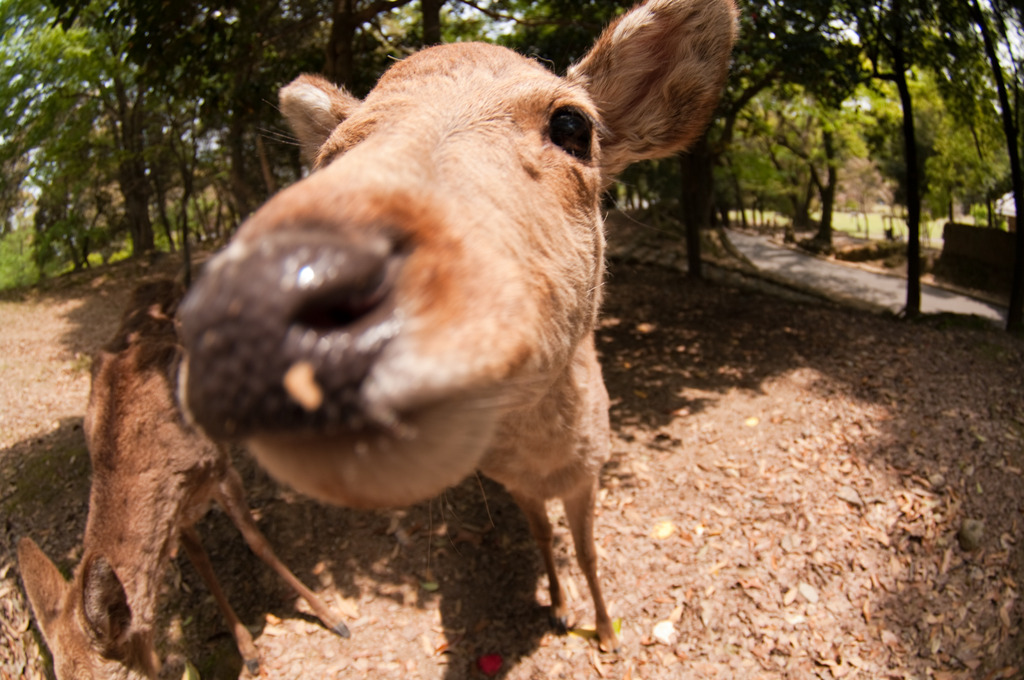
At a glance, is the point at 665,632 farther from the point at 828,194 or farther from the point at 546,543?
the point at 828,194

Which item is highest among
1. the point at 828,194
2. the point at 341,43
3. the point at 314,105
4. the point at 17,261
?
the point at 828,194

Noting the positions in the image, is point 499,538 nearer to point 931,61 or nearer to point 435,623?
→ point 435,623

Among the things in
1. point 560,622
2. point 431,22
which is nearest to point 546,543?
point 560,622

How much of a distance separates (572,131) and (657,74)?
2.89 feet

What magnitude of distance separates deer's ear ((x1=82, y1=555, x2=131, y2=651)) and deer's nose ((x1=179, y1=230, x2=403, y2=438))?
11.1 feet

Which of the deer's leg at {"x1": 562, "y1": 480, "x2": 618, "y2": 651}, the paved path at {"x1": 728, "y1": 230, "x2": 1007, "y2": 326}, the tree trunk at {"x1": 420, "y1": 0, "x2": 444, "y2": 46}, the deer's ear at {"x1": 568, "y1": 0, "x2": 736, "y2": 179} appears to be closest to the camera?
the deer's ear at {"x1": 568, "y1": 0, "x2": 736, "y2": 179}

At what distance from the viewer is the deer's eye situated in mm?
2299

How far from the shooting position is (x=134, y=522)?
414cm

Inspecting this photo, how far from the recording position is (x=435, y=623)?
4.70 m

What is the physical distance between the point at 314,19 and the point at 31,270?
5140mm

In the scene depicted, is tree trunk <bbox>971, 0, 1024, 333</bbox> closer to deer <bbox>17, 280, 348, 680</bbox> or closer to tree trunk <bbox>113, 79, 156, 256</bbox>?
deer <bbox>17, 280, 348, 680</bbox>

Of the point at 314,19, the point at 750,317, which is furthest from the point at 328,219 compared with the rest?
the point at 750,317

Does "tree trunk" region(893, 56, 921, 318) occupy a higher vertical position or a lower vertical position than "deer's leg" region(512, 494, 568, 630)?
higher

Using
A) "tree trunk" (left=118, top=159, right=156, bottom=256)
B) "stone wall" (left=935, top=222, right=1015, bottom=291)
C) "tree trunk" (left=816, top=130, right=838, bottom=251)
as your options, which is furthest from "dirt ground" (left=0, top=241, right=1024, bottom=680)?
"tree trunk" (left=816, top=130, right=838, bottom=251)
